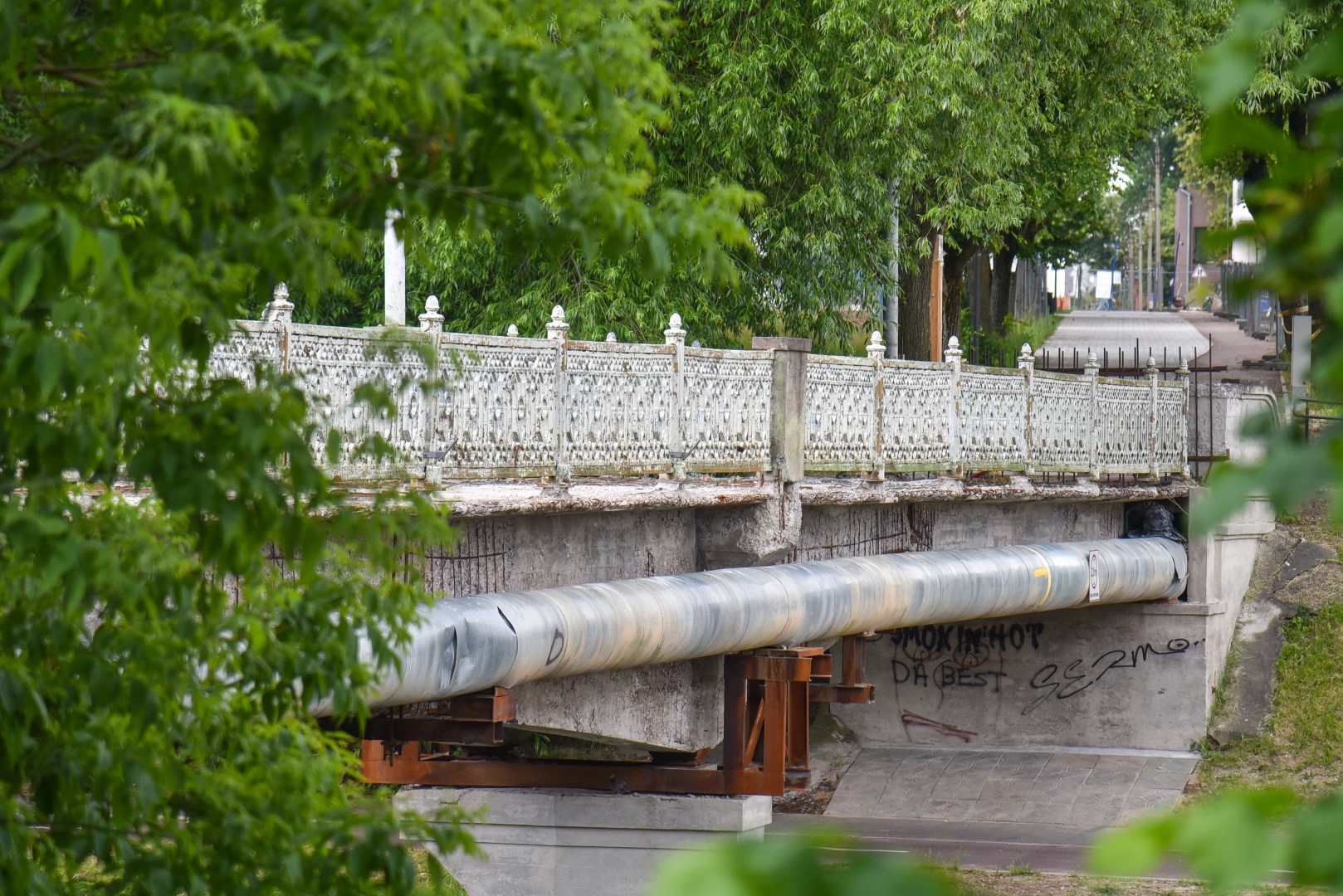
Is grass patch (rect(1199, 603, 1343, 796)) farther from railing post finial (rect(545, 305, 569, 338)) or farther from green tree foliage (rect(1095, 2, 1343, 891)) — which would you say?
green tree foliage (rect(1095, 2, 1343, 891))

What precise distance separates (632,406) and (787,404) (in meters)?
1.66

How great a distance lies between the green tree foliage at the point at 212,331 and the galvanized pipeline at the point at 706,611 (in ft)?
5.23

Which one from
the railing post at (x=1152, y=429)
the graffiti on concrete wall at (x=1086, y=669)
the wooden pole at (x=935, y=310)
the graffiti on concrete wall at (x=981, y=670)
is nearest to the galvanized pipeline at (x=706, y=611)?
the railing post at (x=1152, y=429)

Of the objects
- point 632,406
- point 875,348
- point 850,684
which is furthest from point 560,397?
point 850,684

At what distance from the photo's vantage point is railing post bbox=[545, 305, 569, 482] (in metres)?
8.98

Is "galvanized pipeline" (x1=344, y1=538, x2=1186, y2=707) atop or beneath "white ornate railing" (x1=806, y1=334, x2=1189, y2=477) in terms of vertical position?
beneath

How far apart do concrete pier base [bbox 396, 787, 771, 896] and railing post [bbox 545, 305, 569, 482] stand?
132 inches

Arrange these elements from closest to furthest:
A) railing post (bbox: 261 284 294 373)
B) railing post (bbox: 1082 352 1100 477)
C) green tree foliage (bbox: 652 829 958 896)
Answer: green tree foliage (bbox: 652 829 958 896), railing post (bbox: 261 284 294 373), railing post (bbox: 1082 352 1100 477)

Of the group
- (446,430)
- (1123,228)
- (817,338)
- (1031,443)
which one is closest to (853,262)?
(817,338)

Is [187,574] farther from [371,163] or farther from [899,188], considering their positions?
[899,188]

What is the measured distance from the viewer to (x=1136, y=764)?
58.0 feet

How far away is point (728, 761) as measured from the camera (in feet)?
36.0

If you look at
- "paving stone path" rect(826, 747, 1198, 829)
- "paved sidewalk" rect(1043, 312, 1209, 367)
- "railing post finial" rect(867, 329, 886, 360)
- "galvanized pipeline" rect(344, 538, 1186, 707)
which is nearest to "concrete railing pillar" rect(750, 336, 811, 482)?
"galvanized pipeline" rect(344, 538, 1186, 707)

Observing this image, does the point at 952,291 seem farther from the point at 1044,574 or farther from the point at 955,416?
the point at 955,416
